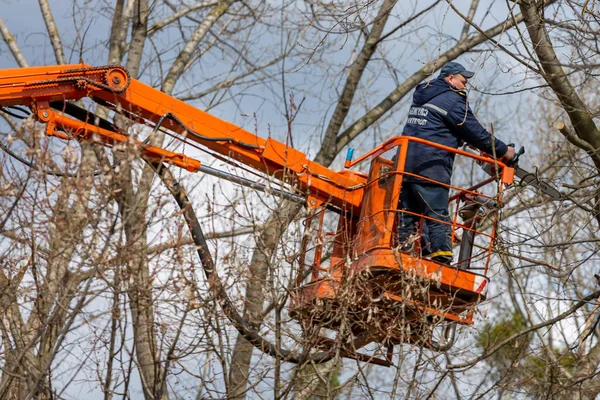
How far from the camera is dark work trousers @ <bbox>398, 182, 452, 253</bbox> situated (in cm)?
840

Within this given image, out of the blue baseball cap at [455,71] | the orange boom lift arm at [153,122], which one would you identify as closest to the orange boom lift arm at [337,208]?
the orange boom lift arm at [153,122]


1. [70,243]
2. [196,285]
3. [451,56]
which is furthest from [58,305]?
[451,56]

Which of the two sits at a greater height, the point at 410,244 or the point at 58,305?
the point at 410,244

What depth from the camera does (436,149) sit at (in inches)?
340

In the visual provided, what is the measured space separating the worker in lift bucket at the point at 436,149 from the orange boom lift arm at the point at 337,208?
132 mm

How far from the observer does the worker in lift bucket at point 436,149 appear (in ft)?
27.7

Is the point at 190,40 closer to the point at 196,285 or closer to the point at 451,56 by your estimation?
the point at 451,56

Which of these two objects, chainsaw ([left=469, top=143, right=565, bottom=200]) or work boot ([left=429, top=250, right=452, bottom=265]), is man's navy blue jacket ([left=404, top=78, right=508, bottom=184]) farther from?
work boot ([left=429, top=250, right=452, bottom=265])

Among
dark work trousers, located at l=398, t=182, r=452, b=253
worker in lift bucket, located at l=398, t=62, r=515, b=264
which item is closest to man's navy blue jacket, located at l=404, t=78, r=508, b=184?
worker in lift bucket, located at l=398, t=62, r=515, b=264

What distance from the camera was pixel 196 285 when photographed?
759 cm

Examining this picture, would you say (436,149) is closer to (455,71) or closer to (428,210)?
(428,210)

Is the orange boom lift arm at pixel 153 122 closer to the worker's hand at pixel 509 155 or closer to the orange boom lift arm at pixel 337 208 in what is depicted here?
the orange boom lift arm at pixel 337 208

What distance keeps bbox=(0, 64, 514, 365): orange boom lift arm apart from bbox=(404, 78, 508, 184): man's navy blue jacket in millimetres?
155

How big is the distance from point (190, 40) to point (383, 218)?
→ 6.27m
